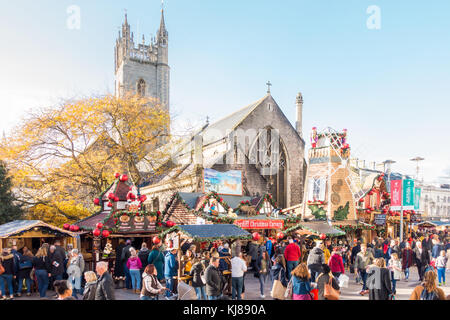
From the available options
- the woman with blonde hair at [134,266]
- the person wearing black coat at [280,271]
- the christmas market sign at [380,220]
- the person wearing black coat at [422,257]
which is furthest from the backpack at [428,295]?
A: the christmas market sign at [380,220]

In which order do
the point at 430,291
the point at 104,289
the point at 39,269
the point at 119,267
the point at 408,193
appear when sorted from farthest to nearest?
the point at 408,193
the point at 119,267
the point at 39,269
the point at 104,289
the point at 430,291

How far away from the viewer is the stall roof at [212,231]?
38.9 feet

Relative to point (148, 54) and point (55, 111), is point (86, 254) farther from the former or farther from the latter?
point (148, 54)

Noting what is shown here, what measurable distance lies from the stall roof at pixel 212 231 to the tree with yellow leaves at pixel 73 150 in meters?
10.3

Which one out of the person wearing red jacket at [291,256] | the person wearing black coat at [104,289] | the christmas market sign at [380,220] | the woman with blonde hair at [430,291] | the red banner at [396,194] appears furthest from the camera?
the christmas market sign at [380,220]

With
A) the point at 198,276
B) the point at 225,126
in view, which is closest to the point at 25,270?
the point at 198,276

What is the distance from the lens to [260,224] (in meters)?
20.5

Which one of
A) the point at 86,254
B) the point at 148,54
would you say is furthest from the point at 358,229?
the point at 148,54

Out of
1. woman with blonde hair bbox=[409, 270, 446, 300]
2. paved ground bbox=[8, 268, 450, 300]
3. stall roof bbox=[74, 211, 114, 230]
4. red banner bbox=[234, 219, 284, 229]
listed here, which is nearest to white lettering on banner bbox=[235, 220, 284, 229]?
red banner bbox=[234, 219, 284, 229]

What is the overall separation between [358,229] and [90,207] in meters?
18.6

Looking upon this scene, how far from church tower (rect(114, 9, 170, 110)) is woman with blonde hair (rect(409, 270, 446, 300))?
163 feet

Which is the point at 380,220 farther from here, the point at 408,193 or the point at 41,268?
the point at 41,268

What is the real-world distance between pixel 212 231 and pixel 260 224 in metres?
8.51

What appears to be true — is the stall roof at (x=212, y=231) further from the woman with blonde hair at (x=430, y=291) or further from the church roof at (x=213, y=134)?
the church roof at (x=213, y=134)
